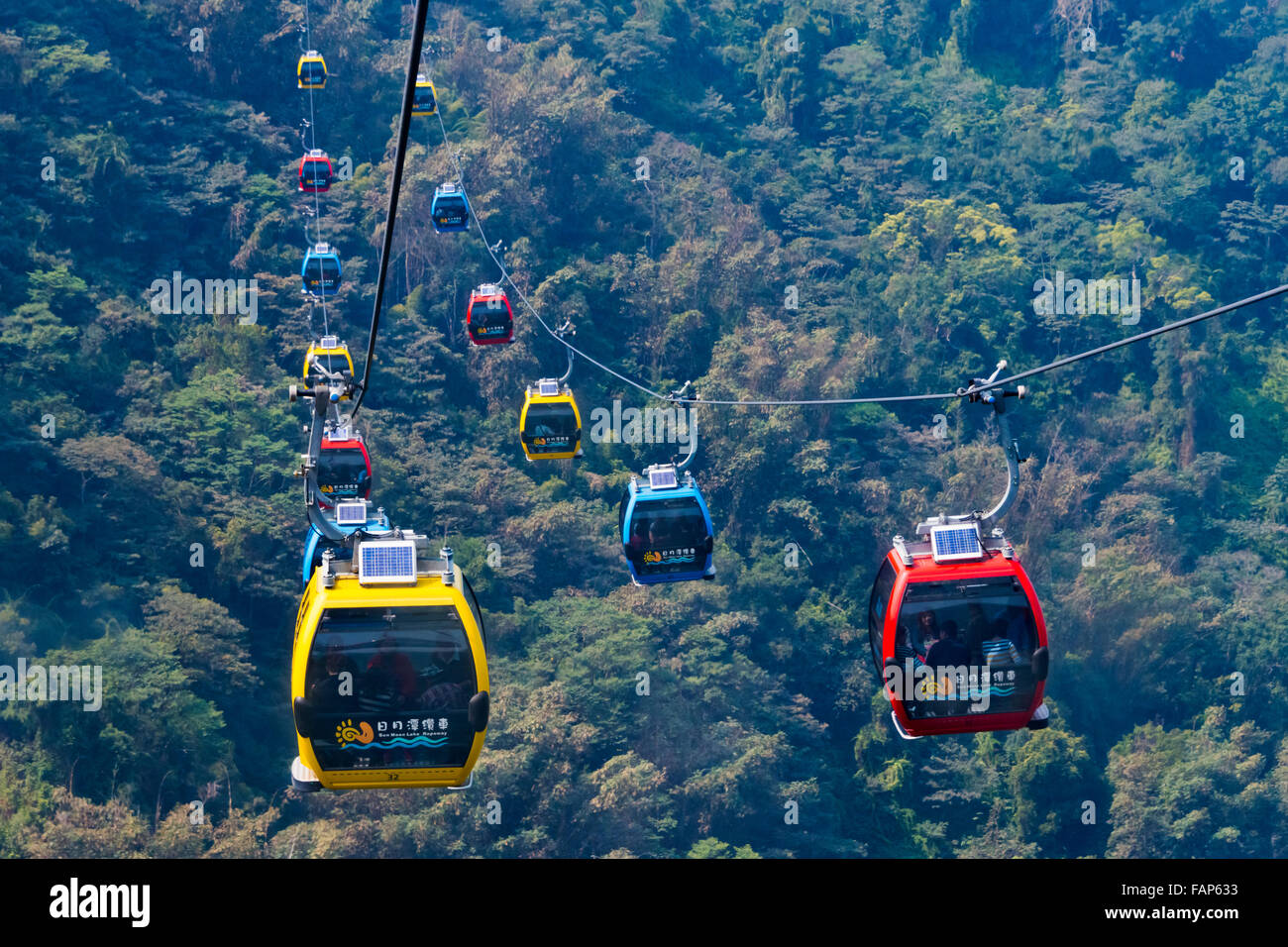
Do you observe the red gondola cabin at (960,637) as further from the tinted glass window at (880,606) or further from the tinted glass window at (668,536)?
the tinted glass window at (668,536)

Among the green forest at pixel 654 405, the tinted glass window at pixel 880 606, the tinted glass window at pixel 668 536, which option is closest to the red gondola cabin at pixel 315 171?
the green forest at pixel 654 405

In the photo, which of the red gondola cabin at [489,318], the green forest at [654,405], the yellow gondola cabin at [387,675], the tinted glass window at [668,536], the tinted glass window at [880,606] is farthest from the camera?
the green forest at [654,405]

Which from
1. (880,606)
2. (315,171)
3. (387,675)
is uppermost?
(315,171)

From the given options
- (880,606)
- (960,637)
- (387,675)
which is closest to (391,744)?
(387,675)

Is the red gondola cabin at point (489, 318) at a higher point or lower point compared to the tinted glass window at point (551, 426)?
higher

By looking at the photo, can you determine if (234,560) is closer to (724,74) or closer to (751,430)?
(751,430)

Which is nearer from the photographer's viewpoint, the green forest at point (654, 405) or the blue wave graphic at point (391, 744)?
the blue wave graphic at point (391, 744)

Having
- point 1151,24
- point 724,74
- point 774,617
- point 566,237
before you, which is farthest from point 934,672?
point 1151,24

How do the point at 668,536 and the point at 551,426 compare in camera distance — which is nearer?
the point at 668,536

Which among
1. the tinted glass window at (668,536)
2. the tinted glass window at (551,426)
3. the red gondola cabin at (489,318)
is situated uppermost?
the red gondola cabin at (489,318)

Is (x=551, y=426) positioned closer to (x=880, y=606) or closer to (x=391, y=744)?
(x=880, y=606)
